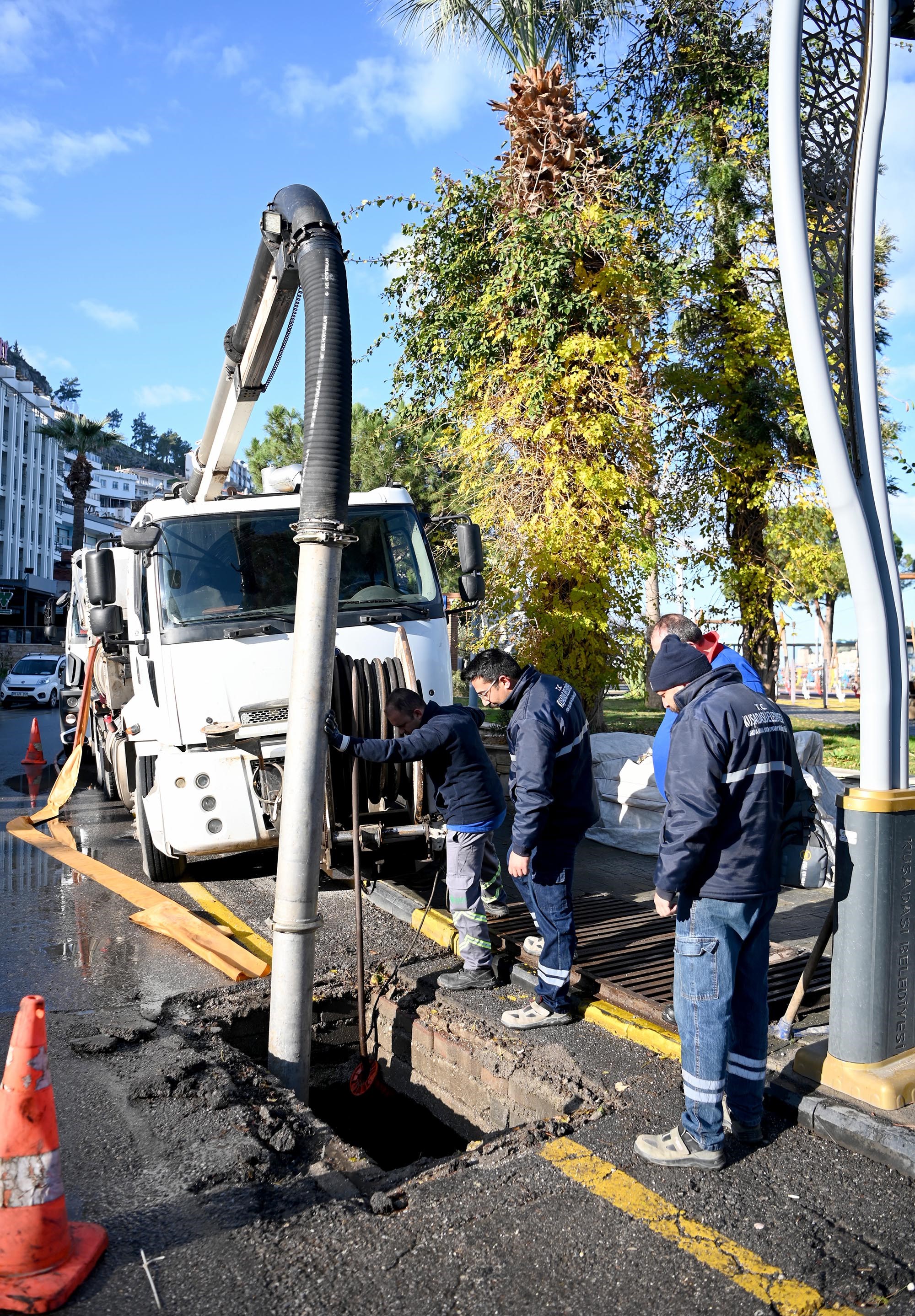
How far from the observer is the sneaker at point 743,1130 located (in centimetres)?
361

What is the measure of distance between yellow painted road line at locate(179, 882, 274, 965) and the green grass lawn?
5108 millimetres

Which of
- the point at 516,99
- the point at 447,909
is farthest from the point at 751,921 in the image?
the point at 516,99

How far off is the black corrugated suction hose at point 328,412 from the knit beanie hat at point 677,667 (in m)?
1.49

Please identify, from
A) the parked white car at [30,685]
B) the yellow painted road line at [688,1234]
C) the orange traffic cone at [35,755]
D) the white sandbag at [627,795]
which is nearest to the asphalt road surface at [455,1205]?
the yellow painted road line at [688,1234]

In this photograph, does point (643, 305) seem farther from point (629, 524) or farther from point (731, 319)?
point (629, 524)

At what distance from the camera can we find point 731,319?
1218 cm

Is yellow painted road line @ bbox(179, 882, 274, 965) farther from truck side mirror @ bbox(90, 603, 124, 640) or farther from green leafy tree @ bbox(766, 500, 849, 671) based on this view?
green leafy tree @ bbox(766, 500, 849, 671)

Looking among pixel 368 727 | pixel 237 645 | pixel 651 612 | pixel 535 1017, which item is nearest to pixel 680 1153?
pixel 535 1017

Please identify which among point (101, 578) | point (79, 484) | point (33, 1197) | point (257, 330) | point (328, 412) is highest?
point (79, 484)

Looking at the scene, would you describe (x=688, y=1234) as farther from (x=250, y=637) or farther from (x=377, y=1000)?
(x=250, y=637)

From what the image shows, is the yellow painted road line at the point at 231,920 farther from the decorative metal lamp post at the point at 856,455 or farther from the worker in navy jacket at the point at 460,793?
the decorative metal lamp post at the point at 856,455

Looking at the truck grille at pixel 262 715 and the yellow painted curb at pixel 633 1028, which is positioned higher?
the truck grille at pixel 262 715

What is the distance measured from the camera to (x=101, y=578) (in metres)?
7.23

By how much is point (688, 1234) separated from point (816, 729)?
53.3ft
